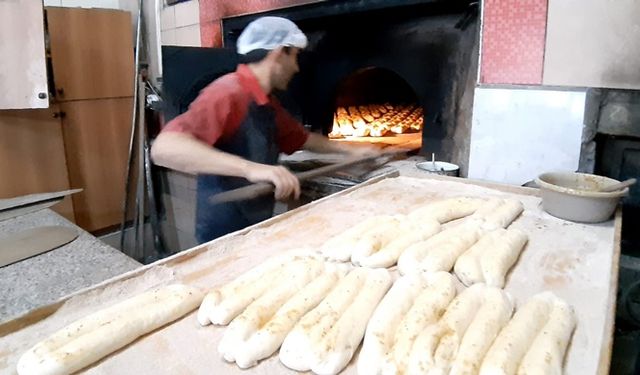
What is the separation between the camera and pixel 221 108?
154cm

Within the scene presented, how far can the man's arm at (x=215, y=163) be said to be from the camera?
4.74 ft

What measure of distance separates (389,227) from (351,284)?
0.30 meters

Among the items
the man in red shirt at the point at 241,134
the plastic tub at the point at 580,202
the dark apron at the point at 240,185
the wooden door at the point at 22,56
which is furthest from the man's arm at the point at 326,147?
the wooden door at the point at 22,56

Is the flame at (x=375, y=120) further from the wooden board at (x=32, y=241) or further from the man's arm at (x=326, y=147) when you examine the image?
the wooden board at (x=32, y=241)

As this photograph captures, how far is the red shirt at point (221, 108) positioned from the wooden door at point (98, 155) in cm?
198

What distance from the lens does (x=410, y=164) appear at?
2.01 m

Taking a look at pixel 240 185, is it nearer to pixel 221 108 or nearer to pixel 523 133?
pixel 221 108

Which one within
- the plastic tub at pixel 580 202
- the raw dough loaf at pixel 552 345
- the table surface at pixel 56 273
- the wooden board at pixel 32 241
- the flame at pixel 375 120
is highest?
the flame at pixel 375 120

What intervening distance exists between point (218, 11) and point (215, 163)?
5.15 ft

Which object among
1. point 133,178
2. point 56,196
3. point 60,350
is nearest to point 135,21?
point 133,178

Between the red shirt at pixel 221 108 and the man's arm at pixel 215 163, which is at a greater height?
the red shirt at pixel 221 108

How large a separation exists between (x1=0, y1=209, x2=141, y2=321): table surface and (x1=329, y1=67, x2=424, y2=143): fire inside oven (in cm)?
168

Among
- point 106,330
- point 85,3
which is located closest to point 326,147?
point 106,330

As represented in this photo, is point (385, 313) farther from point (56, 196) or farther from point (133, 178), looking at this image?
point (133, 178)
